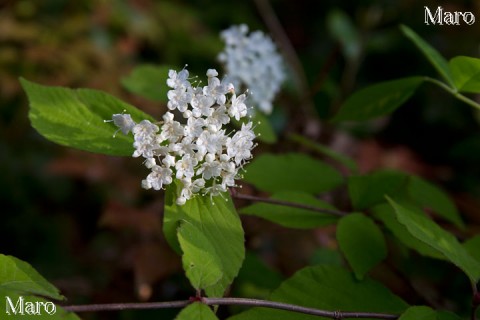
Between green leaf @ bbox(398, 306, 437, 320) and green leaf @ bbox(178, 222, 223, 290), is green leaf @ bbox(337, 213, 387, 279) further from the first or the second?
green leaf @ bbox(178, 222, 223, 290)

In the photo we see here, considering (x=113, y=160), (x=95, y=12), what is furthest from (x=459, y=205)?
(x=95, y=12)

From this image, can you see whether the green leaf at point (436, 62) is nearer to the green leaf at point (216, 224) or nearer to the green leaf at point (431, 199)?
the green leaf at point (431, 199)

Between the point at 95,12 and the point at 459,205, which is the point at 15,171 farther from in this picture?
the point at 459,205

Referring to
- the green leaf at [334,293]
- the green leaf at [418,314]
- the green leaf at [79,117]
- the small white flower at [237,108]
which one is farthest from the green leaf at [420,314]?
the green leaf at [79,117]

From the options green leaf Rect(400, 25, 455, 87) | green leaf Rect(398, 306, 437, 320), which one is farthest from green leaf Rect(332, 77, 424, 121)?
green leaf Rect(398, 306, 437, 320)

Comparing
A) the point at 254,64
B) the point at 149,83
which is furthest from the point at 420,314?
the point at 254,64
